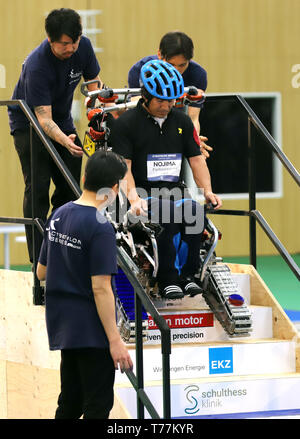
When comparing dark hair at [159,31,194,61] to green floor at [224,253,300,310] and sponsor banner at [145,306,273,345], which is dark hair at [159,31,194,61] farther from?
green floor at [224,253,300,310]

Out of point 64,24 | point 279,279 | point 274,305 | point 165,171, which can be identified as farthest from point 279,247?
point 279,279

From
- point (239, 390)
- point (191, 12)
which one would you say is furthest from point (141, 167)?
point (191, 12)

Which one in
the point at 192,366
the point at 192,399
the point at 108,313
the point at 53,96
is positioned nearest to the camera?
the point at 108,313

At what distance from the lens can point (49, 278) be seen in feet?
14.8

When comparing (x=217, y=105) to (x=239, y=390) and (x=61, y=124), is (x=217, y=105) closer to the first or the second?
(x=61, y=124)

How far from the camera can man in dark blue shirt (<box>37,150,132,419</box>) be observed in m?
4.36

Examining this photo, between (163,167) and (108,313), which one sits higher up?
(163,167)

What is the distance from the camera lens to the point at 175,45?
6.61 m

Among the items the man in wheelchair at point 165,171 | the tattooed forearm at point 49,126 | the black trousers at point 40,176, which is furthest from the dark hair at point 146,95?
the black trousers at point 40,176

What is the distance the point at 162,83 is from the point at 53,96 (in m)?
1.06

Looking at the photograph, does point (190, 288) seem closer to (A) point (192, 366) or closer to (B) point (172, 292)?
(B) point (172, 292)

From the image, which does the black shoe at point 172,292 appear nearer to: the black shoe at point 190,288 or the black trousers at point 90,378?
the black shoe at point 190,288

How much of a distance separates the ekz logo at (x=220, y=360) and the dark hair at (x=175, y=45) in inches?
83.0

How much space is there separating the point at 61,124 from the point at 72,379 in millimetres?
2756
